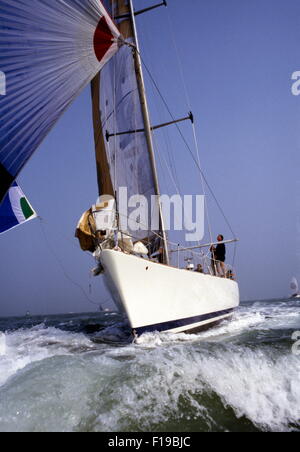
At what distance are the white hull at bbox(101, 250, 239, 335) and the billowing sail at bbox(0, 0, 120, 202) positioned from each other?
2.59m

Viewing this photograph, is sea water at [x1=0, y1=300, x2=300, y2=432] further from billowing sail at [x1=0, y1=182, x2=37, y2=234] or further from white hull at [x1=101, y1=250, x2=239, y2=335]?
billowing sail at [x1=0, y1=182, x2=37, y2=234]

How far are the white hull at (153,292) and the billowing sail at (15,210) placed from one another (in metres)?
5.39

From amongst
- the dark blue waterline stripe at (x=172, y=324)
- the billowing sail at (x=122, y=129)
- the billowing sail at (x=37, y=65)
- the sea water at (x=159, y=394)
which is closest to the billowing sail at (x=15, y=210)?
the billowing sail at (x=122, y=129)

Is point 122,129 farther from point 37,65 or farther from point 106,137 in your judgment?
point 37,65

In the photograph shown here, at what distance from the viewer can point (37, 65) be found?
4.96m

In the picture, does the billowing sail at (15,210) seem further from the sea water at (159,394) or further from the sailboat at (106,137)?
the sea water at (159,394)

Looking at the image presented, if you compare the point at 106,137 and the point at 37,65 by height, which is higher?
the point at 37,65

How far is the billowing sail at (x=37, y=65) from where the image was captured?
4418 millimetres

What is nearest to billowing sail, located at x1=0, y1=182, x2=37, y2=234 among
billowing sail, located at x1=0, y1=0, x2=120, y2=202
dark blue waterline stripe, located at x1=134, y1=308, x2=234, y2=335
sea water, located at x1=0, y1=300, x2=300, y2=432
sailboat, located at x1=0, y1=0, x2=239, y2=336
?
sailboat, located at x1=0, y1=0, x2=239, y2=336

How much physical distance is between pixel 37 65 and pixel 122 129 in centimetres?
581

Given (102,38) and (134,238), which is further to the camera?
(134,238)

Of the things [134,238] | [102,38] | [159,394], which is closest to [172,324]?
[134,238]

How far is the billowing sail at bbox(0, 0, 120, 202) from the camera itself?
4418mm
